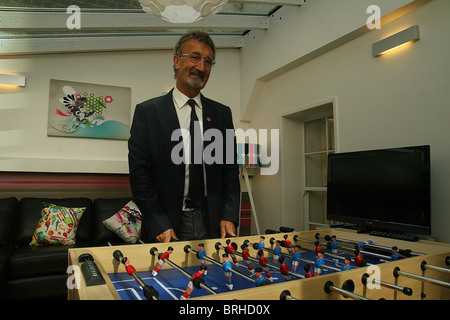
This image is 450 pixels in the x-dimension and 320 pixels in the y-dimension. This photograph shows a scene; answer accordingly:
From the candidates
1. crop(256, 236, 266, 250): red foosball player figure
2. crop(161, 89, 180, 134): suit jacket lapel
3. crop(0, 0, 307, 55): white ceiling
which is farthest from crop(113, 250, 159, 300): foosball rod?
crop(0, 0, 307, 55): white ceiling

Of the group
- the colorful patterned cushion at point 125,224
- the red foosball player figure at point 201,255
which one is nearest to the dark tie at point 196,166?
the red foosball player figure at point 201,255

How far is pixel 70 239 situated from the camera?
3.21m

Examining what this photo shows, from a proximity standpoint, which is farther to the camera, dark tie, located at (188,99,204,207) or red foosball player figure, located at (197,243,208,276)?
dark tie, located at (188,99,204,207)

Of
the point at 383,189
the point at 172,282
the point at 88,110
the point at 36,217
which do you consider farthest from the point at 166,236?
the point at 88,110

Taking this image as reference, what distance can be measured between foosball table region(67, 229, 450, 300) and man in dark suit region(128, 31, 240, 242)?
0.75 feet

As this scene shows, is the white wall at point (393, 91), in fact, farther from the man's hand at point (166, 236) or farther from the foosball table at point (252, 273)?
the man's hand at point (166, 236)

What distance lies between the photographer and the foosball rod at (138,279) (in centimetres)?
78

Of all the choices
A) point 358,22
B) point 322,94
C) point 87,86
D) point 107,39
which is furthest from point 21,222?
point 358,22

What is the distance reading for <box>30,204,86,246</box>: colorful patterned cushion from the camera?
123 inches

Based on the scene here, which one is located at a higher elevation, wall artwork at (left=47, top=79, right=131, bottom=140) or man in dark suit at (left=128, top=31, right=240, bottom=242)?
wall artwork at (left=47, top=79, right=131, bottom=140)

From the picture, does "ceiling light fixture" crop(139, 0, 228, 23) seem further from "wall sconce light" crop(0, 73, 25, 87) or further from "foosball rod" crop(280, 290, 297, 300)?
"wall sconce light" crop(0, 73, 25, 87)

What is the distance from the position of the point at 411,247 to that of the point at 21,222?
11.9 ft

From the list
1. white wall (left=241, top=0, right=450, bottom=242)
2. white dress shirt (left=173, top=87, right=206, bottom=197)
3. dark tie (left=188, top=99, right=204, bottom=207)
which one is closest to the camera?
dark tie (left=188, top=99, right=204, bottom=207)

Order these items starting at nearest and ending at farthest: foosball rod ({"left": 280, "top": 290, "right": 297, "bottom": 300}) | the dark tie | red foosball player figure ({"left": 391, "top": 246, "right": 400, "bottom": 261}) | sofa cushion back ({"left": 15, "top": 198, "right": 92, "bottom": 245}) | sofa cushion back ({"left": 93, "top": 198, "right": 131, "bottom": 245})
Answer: foosball rod ({"left": 280, "top": 290, "right": 297, "bottom": 300}) < red foosball player figure ({"left": 391, "top": 246, "right": 400, "bottom": 261}) < the dark tie < sofa cushion back ({"left": 15, "top": 198, "right": 92, "bottom": 245}) < sofa cushion back ({"left": 93, "top": 198, "right": 131, "bottom": 245})
